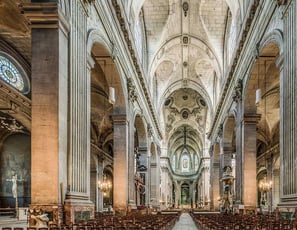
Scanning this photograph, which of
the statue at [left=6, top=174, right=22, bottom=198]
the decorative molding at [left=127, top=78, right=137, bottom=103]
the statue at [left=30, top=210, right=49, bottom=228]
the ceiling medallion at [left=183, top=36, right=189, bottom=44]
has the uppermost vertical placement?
the ceiling medallion at [left=183, top=36, right=189, bottom=44]

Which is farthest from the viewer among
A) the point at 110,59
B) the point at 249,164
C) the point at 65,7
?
the point at 249,164

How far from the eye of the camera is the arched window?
19.1 metres

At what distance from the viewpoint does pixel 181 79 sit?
4625 cm

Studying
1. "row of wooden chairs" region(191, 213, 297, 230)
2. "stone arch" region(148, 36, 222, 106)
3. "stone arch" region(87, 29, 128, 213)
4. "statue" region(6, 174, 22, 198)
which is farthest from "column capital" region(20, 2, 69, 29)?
"stone arch" region(148, 36, 222, 106)

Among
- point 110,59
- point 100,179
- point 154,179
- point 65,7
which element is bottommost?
point 154,179

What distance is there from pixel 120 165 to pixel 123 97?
360 centimetres

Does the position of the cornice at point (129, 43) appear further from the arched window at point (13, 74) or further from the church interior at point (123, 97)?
the arched window at point (13, 74)

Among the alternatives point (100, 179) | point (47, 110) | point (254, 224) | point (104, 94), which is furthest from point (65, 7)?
point (100, 179)

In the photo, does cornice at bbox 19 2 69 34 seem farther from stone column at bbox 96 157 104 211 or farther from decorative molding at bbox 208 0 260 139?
stone column at bbox 96 157 104 211

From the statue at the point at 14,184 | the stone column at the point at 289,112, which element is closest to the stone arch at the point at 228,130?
the statue at the point at 14,184

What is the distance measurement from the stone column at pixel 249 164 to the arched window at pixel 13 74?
1144cm

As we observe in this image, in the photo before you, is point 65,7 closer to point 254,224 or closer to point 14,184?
point 254,224

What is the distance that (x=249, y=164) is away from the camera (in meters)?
21.3

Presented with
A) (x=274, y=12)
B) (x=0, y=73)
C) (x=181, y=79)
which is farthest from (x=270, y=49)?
(x=181, y=79)
